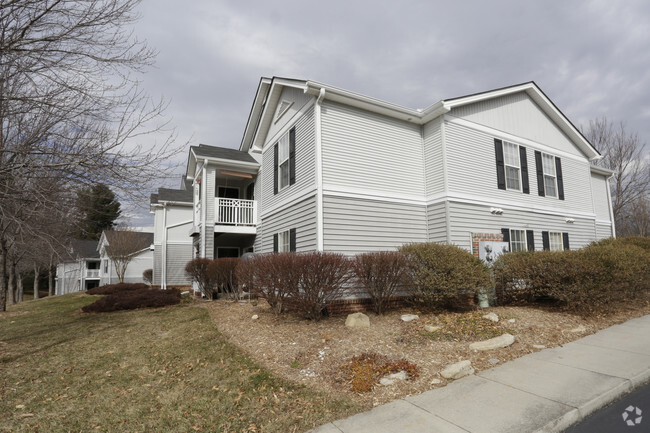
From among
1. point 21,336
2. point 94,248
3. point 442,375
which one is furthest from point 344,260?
point 94,248

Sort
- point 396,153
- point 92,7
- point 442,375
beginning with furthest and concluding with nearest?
point 396,153 → point 92,7 → point 442,375

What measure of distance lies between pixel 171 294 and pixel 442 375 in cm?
1194

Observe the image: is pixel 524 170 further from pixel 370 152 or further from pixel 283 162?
pixel 283 162

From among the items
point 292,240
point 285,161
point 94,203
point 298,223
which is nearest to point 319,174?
point 298,223

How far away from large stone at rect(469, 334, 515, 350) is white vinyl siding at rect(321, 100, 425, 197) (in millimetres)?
5450

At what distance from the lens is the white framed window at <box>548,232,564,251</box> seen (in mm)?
13600

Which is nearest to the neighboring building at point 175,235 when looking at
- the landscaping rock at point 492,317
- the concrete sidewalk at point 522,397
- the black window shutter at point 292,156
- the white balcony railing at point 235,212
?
the white balcony railing at point 235,212

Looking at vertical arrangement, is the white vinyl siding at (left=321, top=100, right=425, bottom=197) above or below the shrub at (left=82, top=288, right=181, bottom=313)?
above

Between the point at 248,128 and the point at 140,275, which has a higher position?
the point at 248,128

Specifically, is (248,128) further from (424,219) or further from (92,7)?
(92,7)

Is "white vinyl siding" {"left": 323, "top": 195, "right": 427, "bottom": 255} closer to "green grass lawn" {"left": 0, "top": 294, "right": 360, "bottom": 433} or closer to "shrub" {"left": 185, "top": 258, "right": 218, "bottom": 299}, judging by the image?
"green grass lawn" {"left": 0, "top": 294, "right": 360, "bottom": 433}

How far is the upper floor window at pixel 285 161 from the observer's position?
11742 mm

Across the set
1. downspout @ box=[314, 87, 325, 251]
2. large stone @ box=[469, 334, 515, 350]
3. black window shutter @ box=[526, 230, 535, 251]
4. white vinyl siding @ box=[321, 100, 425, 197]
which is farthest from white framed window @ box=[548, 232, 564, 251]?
downspout @ box=[314, 87, 325, 251]

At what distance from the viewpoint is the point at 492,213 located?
39.2ft
